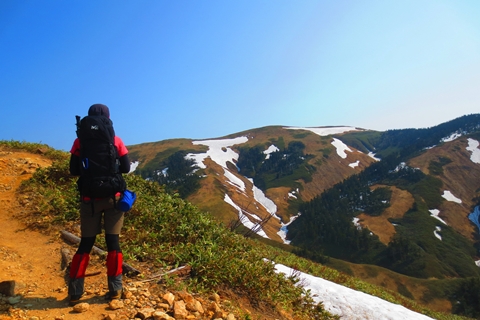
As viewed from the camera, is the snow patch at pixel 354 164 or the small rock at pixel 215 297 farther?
the snow patch at pixel 354 164

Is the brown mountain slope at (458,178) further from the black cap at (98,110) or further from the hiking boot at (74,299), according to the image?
the black cap at (98,110)

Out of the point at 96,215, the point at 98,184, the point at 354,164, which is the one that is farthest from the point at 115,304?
the point at 354,164

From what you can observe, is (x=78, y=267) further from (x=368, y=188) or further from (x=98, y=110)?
(x=368, y=188)

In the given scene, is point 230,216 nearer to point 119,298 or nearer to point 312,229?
point 312,229

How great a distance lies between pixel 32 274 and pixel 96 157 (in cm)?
321

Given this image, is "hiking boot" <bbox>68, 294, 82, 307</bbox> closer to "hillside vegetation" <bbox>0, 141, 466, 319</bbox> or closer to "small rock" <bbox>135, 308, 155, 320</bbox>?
"small rock" <bbox>135, 308, 155, 320</bbox>

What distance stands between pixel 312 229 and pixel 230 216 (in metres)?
34.8

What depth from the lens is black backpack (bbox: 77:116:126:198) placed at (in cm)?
527

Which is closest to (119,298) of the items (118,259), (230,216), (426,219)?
(118,259)

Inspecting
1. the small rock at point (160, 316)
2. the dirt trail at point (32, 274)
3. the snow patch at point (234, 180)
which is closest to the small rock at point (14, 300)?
the dirt trail at point (32, 274)

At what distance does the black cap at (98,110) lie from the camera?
18.1 feet

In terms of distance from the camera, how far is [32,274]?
640 centimetres

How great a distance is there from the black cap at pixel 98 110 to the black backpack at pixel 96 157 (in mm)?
179

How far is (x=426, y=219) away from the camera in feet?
373
